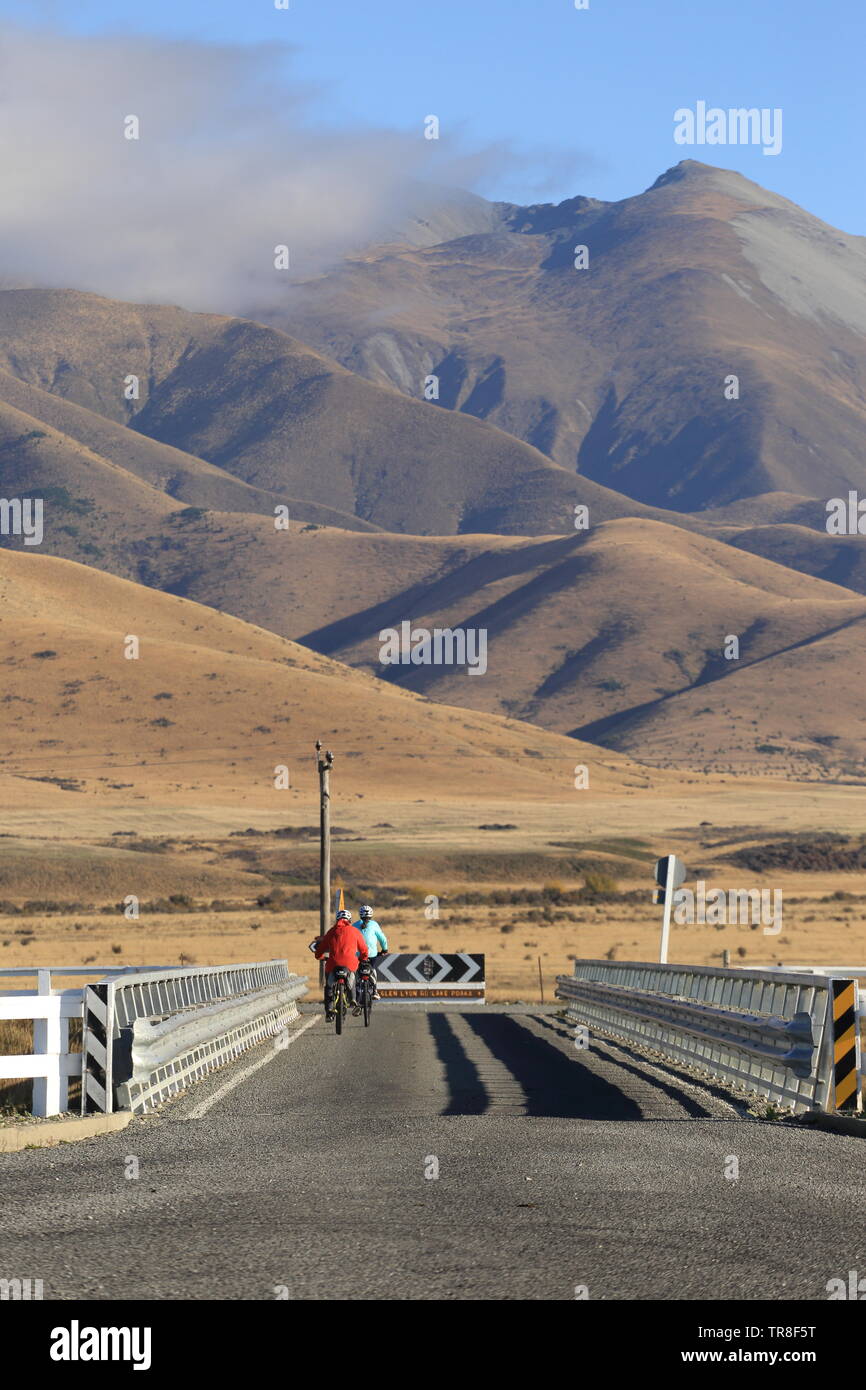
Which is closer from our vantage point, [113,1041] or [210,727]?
[113,1041]

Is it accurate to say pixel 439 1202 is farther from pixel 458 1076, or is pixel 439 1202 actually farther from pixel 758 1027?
pixel 458 1076

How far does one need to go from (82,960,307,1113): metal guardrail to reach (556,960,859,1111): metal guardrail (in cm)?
485

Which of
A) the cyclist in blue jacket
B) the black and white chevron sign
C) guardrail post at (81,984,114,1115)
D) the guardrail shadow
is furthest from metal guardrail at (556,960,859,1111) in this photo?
the black and white chevron sign

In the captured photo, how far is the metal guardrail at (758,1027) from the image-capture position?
1360 centimetres

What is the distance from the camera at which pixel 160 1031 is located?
14.9 metres

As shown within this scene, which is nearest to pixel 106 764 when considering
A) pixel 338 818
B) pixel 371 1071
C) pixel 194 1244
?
pixel 338 818

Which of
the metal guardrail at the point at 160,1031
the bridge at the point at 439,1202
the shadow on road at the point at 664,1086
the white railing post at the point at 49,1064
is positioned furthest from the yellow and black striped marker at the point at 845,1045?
Result: the white railing post at the point at 49,1064

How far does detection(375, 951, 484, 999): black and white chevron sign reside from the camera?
118 ft

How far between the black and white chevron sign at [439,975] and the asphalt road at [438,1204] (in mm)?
20148

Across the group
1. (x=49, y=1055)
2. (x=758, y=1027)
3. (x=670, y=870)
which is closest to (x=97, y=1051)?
(x=49, y=1055)

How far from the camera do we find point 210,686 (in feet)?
488

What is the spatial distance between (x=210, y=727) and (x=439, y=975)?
4187 inches
